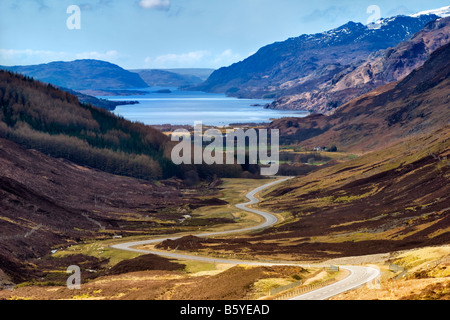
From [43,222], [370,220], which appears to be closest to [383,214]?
[370,220]

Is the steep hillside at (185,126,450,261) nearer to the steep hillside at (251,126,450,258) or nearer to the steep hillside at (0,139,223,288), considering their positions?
the steep hillside at (251,126,450,258)

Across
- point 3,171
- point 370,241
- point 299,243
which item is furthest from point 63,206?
point 370,241

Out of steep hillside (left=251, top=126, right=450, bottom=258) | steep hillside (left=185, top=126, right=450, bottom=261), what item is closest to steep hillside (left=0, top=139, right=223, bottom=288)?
steep hillside (left=185, top=126, right=450, bottom=261)

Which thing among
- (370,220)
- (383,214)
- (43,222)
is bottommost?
(43,222)

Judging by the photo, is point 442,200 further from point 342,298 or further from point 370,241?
point 342,298

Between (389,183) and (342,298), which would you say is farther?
(389,183)

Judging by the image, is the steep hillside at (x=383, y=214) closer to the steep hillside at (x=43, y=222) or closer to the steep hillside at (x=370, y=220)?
the steep hillside at (x=370, y=220)

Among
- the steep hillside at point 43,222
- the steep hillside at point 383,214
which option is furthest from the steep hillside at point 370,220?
the steep hillside at point 43,222

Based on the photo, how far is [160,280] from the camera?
8075 cm

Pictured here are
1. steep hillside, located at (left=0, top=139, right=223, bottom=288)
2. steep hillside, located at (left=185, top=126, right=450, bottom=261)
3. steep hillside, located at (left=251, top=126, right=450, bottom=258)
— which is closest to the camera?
steep hillside, located at (left=185, top=126, right=450, bottom=261)

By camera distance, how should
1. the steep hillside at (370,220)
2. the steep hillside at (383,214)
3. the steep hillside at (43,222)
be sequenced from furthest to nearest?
the steep hillside at (43,222) → the steep hillside at (383,214) → the steep hillside at (370,220)

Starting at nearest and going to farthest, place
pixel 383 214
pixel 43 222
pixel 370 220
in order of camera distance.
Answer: pixel 370 220 < pixel 383 214 < pixel 43 222

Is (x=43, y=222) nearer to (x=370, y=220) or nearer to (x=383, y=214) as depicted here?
(x=370, y=220)

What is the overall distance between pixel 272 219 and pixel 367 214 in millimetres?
35036
